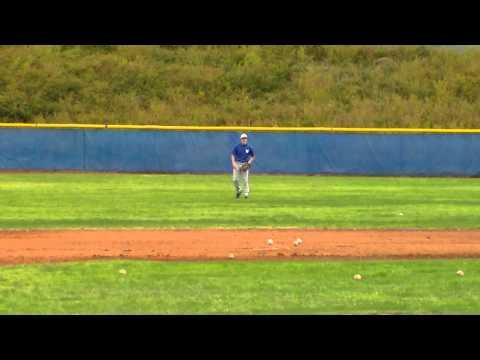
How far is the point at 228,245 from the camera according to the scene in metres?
16.6

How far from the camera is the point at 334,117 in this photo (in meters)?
46.3

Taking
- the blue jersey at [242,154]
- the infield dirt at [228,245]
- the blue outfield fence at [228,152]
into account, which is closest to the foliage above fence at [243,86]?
the blue outfield fence at [228,152]

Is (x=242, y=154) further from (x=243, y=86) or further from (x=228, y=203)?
(x=243, y=86)

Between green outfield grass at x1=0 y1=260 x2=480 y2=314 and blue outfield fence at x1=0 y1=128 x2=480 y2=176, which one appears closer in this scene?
green outfield grass at x1=0 y1=260 x2=480 y2=314

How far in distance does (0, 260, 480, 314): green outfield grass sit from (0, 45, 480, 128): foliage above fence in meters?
31.9

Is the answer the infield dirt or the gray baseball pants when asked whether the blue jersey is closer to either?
the gray baseball pants

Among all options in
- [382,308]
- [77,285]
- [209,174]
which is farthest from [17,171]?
[382,308]

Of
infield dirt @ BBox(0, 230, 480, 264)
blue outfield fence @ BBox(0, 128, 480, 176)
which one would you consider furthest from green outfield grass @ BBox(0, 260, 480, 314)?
blue outfield fence @ BBox(0, 128, 480, 176)

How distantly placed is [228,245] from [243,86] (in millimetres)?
34036

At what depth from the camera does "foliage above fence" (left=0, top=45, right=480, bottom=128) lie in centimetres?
4659

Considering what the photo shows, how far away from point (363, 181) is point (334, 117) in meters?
9.76

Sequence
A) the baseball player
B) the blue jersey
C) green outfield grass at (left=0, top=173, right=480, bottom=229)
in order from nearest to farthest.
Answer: green outfield grass at (left=0, top=173, right=480, bottom=229) → the baseball player → the blue jersey

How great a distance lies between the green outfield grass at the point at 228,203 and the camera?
20812 mm

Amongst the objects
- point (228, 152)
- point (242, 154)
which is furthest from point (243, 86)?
point (242, 154)
